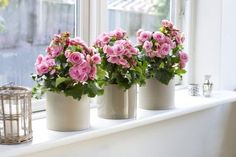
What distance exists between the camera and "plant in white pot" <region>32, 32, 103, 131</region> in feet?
4.64

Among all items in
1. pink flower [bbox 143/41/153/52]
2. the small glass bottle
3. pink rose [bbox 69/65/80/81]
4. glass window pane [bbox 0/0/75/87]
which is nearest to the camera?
pink rose [bbox 69/65/80/81]

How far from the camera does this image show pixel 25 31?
1.61 m

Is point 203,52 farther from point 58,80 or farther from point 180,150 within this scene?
point 58,80

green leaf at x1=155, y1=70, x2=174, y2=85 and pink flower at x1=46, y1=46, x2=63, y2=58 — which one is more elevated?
pink flower at x1=46, y1=46, x2=63, y2=58

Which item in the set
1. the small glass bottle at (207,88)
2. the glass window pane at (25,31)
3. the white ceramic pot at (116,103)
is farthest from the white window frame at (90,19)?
the small glass bottle at (207,88)

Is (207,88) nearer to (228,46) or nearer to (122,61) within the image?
(228,46)

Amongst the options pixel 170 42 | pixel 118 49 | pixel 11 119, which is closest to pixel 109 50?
pixel 118 49

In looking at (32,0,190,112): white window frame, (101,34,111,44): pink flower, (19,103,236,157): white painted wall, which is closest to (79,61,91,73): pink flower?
(101,34,111,44): pink flower

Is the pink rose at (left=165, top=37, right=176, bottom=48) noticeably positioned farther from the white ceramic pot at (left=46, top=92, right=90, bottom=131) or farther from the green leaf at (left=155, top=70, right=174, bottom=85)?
the white ceramic pot at (left=46, top=92, right=90, bottom=131)

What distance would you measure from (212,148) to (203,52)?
0.57 m

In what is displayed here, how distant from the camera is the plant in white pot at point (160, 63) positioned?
5.85 feet

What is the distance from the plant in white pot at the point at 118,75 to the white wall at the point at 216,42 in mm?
835

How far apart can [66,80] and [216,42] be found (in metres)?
1.22

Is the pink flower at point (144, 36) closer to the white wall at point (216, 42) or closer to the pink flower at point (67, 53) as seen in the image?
the pink flower at point (67, 53)
